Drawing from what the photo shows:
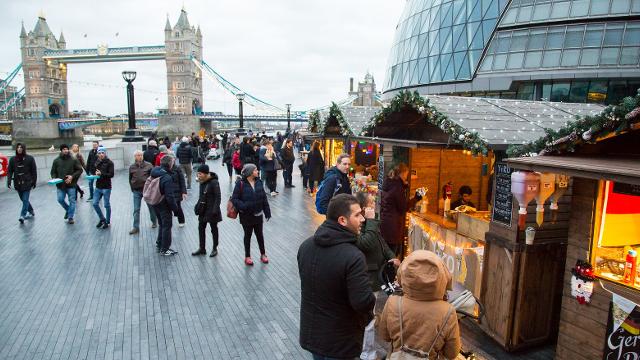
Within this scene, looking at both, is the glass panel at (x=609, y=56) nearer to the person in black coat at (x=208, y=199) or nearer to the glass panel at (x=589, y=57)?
the glass panel at (x=589, y=57)

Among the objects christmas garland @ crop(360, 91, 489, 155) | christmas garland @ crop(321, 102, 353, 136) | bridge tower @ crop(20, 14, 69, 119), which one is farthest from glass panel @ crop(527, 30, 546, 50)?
bridge tower @ crop(20, 14, 69, 119)

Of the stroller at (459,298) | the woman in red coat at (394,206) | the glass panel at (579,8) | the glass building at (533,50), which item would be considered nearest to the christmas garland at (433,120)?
the woman in red coat at (394,206)

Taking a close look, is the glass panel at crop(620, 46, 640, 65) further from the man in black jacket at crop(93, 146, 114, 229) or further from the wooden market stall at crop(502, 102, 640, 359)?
the man in black jacket at crop(93, 146, 114, 229)

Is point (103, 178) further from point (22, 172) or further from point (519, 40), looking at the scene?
point (519, 40)

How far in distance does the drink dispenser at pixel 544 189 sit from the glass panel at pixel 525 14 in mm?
25349

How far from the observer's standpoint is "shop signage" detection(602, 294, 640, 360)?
4.00 metres

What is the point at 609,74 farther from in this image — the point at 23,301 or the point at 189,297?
the point at 23,301

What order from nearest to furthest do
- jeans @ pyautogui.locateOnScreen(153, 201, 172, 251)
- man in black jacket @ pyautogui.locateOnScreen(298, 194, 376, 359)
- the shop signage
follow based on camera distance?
1. man in black jacket @ pyautogui.locateOnScreen(298, 194, 376, 359)
2. the shop signage
3. jeans @ pyautogui.locateOnScreen(153, 201, 172, 251)

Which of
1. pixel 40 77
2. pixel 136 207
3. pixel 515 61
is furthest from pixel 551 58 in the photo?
pixel 40 77

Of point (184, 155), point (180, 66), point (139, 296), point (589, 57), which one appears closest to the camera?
point (139, 296)

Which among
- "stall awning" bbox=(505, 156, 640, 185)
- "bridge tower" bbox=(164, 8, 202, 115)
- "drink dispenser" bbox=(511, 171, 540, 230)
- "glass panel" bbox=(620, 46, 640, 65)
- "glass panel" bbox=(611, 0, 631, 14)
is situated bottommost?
"drink dispenser" bbox=(511, 171, 540, 230)

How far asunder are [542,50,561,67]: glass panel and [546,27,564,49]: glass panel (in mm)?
308

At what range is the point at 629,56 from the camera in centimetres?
2230

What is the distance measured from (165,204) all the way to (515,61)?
2455cm
